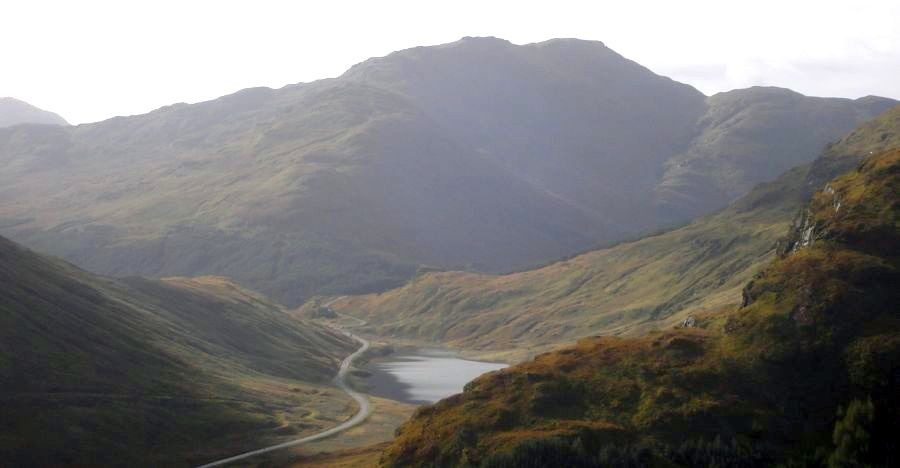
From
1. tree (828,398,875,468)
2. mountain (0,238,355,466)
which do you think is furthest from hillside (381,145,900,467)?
mountain (0,238,355,466)

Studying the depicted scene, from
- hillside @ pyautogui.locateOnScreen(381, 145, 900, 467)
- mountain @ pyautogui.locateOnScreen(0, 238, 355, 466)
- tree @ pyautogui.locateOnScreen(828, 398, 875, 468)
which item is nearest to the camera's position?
tree @ pyautogui.locateOnScreen(828, 398, 875, 468)

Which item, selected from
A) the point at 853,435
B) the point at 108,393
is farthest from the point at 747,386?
the point at 108,393

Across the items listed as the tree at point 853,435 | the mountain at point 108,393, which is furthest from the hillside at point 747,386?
the mountain at point 108,393

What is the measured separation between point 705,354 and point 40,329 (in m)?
112

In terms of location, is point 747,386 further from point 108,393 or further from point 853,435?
point 108,393

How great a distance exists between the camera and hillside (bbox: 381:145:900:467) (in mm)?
83125

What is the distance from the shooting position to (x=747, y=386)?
3652 inches

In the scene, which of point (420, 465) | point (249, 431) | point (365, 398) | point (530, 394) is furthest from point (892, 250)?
point (365, 398)

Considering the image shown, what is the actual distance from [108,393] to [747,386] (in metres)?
101

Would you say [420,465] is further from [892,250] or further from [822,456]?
[892,250]

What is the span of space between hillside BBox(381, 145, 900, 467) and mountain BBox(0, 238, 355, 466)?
48.5 m

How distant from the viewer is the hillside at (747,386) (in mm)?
83125

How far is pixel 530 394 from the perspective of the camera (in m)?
102

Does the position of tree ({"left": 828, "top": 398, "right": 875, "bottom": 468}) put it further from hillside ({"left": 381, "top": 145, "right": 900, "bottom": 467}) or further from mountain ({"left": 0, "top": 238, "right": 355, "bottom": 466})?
mountain ({"left": 0, "top": 238, "right": 355, "bottom": 466})
